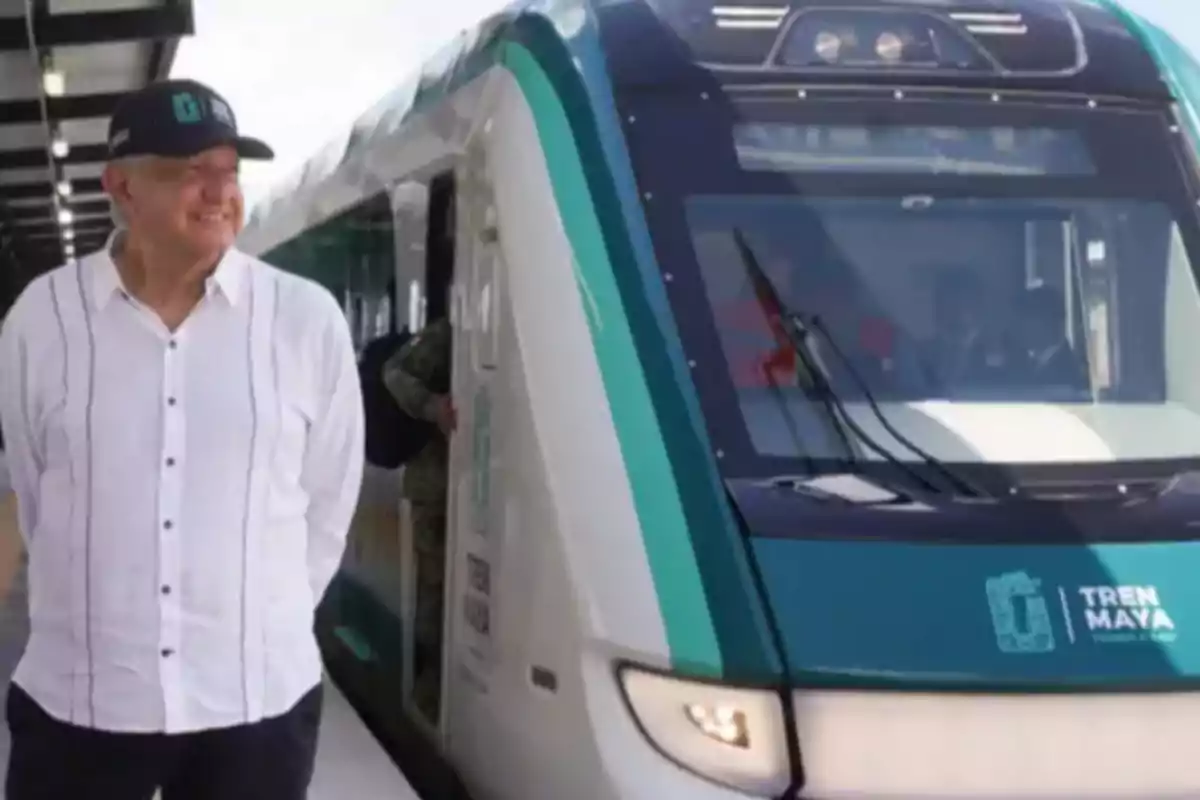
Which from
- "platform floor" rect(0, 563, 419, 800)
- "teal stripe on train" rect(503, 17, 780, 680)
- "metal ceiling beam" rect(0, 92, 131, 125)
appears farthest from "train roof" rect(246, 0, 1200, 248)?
"metal ceiling beam" rect(0, 92, 131, 125)

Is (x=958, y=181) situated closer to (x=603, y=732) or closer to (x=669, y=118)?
(x=669, y=118)

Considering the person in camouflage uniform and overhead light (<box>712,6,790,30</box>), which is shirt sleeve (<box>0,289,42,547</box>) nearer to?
overhead light (<box>712,6,790,30</box>)

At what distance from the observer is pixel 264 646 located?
2811mm

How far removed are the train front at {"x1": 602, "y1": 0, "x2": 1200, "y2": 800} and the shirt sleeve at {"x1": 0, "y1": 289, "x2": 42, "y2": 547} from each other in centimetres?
132

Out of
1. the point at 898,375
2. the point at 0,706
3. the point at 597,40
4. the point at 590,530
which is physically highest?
the point at 597,40

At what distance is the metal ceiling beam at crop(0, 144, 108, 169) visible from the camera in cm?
1923

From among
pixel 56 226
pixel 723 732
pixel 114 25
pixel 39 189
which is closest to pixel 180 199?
pixel 723 732

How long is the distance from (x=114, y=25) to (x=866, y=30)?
9.29 metres

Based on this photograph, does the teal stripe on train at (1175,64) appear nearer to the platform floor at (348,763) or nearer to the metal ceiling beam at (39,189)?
the platform floor at (348,763)

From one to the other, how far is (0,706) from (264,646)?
155 inches

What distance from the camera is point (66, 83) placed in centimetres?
1611

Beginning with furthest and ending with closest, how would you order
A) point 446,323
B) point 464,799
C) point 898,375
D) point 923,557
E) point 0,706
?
point 0,706, point 446,323, point 464,799, point 898,375, point 923,557

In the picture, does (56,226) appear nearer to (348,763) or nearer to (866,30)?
(348,763)

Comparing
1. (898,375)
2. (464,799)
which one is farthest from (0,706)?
(898,375)
